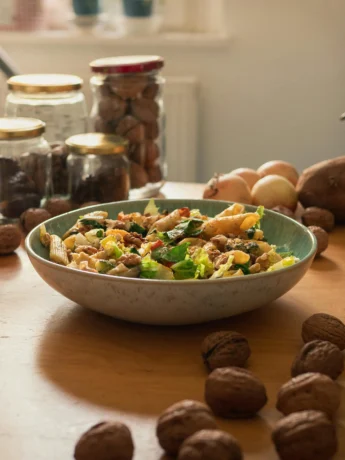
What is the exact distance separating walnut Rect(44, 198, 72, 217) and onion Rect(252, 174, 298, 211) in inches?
14.6

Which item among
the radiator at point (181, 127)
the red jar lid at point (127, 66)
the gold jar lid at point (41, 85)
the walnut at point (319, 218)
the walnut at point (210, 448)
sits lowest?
the radiator at point (181, 127)

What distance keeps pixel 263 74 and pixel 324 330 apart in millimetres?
1887

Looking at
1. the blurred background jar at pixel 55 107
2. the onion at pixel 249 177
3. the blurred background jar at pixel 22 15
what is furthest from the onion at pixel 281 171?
the blurred background jar at pixel 22 15

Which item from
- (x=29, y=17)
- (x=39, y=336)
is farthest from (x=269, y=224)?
(x=29, y=17)

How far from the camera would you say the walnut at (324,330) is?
3.31 feet

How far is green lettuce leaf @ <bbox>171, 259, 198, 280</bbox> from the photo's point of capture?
3.53 feet

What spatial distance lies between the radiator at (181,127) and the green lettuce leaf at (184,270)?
1.77 metres

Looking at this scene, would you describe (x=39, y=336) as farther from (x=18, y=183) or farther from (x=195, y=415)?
(x=18, y=183)

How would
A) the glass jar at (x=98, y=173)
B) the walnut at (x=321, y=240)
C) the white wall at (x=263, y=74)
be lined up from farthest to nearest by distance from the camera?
the white wall at (x=263, y=74) < the glass jar at (x=98, y=173) < the walnut at (x=321, y=240)

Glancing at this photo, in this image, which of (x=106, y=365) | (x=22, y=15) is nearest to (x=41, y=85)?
(x=106, y=365)

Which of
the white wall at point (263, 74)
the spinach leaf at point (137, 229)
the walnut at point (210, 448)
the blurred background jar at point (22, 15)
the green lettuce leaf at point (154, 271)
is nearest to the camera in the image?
the walnut at point (210, 448)

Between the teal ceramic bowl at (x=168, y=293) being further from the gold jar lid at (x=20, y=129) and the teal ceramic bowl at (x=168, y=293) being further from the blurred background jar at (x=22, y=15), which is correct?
the blurred background jar at (x=22, y=15)

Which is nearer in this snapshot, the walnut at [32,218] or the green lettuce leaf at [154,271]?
the green lettuce leaf at [154,271]

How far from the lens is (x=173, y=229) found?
4.10 feet
